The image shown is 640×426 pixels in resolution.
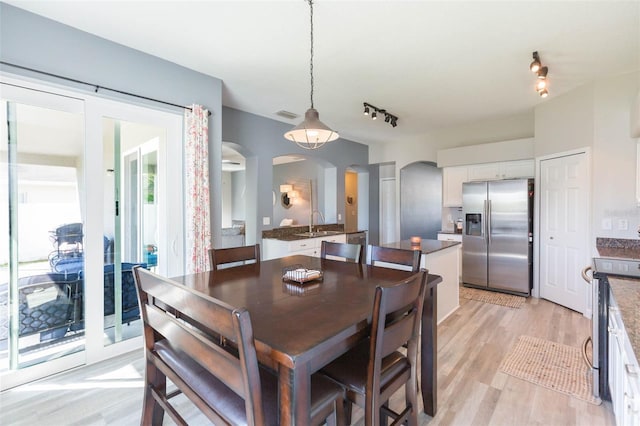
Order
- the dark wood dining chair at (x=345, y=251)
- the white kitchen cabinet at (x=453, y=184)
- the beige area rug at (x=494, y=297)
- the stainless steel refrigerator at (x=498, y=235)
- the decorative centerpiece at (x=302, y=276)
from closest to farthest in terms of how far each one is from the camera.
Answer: the decorative centerpiece at (x=302, y=276)
the dark wood dining chair at (x=345, y=251)
the beige area rug at (x=494, y=297)
the stainless steel refrigerator at (x=498, y=235)
the white kitchen cabinet at (x=453, y=184)

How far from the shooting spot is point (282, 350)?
93 cm

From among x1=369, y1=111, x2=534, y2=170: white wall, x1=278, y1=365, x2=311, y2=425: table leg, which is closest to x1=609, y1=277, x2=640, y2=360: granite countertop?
x1=278, y1=365, x2=311, y2=425: table leg

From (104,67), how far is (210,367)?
2.65 m

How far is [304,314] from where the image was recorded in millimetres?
1237

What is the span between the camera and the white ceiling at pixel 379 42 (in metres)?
2.13

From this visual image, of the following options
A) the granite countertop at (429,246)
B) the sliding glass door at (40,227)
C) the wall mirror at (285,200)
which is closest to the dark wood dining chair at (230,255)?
the sliding glass door at (40,227)

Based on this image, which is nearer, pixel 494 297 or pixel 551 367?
pixel 551 367

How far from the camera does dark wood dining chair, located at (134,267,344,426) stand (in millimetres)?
922

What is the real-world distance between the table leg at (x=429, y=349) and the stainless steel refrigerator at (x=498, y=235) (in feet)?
10.5

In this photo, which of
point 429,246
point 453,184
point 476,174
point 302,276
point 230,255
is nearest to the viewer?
point 302,276

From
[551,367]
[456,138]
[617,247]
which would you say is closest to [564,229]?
[617,247]

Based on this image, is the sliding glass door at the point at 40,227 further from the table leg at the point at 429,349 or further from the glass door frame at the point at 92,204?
the table leg at the point at 429,349

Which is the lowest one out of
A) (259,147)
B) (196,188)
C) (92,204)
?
(92,204)

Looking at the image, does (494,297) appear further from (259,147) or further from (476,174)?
(259,147)
